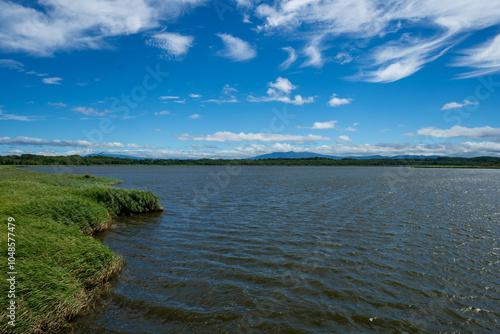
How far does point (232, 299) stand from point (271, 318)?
185cm

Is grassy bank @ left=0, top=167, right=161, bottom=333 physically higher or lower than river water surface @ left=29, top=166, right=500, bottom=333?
higher

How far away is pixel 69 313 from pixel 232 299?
17.7ft

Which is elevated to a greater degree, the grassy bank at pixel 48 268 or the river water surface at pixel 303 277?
the grassy bank at pixel 48 268

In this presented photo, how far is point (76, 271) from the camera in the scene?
9.61 metres

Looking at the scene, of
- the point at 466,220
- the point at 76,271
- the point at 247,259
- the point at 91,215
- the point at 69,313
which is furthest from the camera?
the point at 466,220

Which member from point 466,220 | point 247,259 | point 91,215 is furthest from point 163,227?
point 466,220

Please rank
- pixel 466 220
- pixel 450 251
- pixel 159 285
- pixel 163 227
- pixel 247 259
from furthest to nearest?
1. pixel 466 220
2. pixel 163 227
3. pixel 450 251
4. pixel 247 259
5. pixel 159 285

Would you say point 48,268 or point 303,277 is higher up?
point 48,268

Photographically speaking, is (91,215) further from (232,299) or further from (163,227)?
(232,299)

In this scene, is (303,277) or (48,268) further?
(303,277)

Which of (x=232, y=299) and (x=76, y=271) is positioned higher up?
(x=76, y=271)

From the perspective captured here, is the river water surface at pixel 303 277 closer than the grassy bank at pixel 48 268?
No

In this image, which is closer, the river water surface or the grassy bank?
the grassy bank

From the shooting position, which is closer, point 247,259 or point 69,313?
point 69,313
